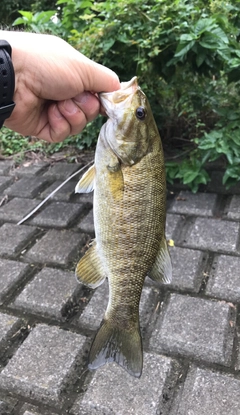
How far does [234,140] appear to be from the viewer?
3406mm

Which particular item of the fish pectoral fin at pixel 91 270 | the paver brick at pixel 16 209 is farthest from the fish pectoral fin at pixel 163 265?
the paver brick at pixel 16 209

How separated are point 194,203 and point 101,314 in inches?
62.2

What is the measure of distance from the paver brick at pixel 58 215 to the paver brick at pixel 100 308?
1.01m

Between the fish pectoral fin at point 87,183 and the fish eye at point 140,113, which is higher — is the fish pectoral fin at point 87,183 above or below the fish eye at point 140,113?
below

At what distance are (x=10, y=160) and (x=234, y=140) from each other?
3.02m

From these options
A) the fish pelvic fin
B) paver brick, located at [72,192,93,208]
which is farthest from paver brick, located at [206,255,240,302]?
paver brick, located at [72,192,93,208]

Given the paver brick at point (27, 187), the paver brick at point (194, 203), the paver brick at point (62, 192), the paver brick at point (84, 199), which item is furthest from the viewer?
the paver brick at point (27, 187)

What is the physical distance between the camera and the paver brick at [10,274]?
277 cm

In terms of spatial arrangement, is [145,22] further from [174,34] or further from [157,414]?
[157,414]

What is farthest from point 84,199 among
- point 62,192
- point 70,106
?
point 70,106

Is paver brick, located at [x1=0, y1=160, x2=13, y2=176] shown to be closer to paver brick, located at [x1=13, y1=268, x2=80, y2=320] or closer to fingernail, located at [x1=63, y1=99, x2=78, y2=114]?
paver brick, located at [x1=13, y1=268, x2=80, y2=320]

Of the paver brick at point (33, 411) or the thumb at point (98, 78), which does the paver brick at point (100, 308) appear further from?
the thumb at point (98, 78)

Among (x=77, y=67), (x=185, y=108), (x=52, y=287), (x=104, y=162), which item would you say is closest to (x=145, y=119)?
(x=104, y=162)

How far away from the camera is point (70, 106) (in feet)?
6.37
